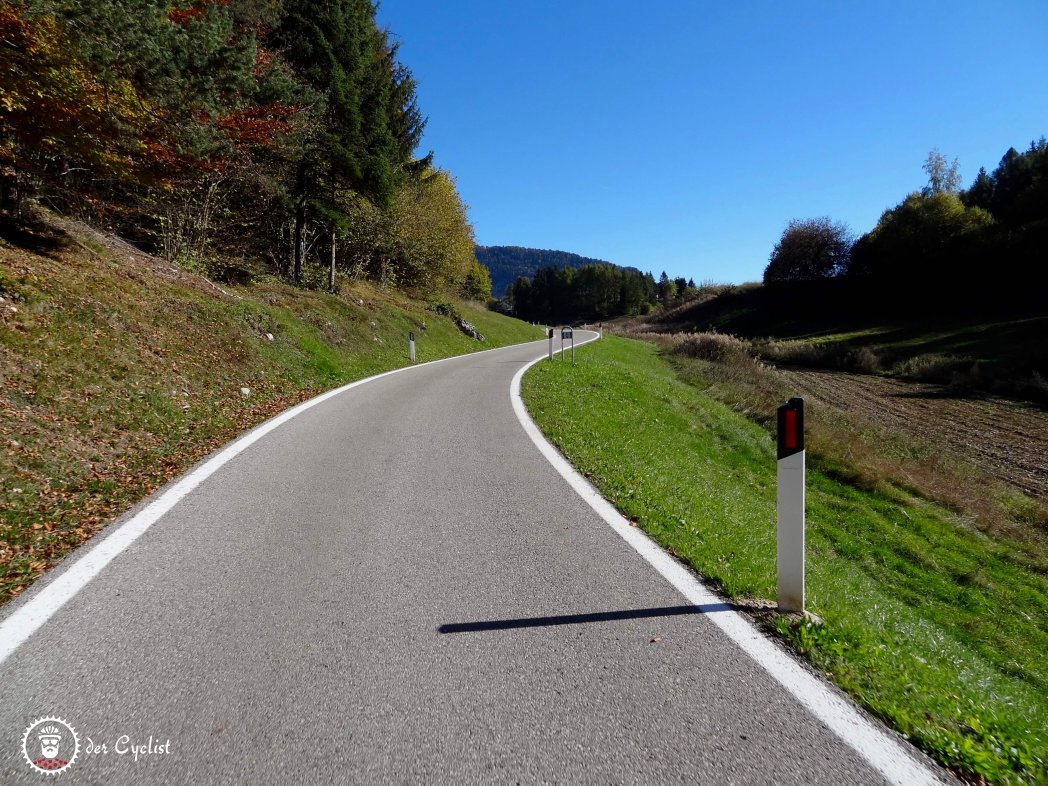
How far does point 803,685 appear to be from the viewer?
95.3 inches

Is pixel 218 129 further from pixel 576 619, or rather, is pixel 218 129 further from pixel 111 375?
pixel 576 619

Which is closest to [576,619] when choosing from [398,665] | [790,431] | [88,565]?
[398,665]

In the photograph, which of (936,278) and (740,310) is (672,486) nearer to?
(936,278)

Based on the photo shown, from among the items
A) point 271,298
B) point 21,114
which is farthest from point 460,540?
point 271,298

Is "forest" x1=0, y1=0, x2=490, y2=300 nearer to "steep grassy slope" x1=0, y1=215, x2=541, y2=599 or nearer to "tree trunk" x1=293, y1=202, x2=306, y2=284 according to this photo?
"tree trunk" x1=293, y1=202, x2=306, y2=284

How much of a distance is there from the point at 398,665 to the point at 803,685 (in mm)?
1898

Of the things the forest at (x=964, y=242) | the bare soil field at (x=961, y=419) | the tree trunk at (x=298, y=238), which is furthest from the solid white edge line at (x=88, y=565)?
the forest at (x=964, y=242)

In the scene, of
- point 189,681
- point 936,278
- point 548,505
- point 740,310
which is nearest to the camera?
point 189,681

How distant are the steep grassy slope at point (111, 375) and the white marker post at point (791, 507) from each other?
15.4 ft

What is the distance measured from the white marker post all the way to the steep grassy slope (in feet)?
15.4

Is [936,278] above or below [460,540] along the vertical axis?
above

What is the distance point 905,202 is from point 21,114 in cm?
8146

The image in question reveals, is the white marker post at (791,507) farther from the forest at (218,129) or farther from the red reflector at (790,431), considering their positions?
the forest at (218,129)

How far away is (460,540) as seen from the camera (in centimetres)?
409
